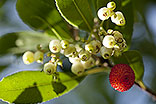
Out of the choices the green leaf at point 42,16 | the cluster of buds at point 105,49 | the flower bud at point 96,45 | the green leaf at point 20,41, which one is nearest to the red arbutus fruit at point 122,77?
the cluster of buds at point 105,49

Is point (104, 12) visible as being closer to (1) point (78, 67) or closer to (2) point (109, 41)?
(2) point (109, 41)

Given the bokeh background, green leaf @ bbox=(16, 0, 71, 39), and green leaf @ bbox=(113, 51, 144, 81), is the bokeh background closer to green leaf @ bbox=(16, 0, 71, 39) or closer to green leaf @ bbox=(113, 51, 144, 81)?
green leaf @ bbox=(16, 0, 71, 39)

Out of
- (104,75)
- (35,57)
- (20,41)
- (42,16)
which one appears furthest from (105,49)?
(104,75)

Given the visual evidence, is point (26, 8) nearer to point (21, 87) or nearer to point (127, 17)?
point (21, 87)

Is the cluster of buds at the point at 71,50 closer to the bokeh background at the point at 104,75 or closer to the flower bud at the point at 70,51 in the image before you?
the flower bud at the point at 70,51

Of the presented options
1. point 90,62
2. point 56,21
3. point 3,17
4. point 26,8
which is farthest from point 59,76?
point 3,17

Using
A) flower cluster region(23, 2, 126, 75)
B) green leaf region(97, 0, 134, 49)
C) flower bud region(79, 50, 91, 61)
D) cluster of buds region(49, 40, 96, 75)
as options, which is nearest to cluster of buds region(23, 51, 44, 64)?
flower cluster region(23, 2, 126, 75)
